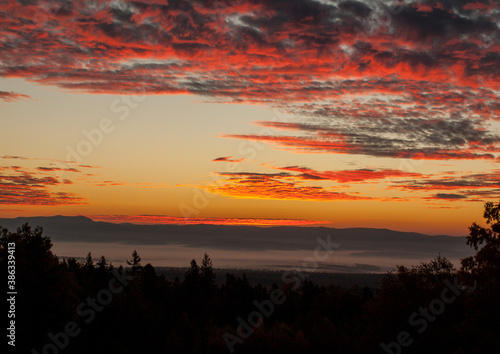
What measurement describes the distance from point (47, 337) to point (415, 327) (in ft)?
78.0

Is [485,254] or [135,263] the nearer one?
[485,254]

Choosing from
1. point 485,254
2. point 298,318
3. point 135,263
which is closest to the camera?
point 485,254

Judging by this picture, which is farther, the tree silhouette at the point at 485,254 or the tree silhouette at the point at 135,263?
the tree silhouette at the point at 135,263

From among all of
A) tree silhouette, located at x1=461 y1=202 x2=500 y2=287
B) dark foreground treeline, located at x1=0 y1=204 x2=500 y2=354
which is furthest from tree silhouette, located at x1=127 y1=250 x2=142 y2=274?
tree silhouette, located at x1=461 y1=202 x2=500 y2=287

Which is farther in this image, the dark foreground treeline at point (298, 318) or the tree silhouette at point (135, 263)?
the tree silhouette at point (135, 263)

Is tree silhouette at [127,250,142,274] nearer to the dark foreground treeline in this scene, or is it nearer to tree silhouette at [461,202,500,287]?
the dark foreground treeline

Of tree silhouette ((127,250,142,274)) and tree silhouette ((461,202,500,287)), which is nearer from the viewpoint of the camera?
tree silhouette ((461,202,500,287))

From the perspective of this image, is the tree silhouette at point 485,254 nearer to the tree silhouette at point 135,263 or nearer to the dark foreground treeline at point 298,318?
the dark foreground treeline at point 298,318

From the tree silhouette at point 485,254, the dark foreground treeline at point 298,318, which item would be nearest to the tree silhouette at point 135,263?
the dark foreground treeline at point 298,318

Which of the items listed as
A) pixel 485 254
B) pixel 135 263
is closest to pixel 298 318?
pixel 485 254

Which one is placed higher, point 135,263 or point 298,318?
point 135,263

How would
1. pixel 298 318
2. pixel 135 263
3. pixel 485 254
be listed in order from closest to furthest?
pixel 485 254 → pixel 298 318 → pixel 135 263

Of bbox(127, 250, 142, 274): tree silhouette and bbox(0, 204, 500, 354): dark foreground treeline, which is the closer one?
bbox(0, 204, 500, 354): dark foreground treeline

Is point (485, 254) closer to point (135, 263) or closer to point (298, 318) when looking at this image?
point (298, 318)
